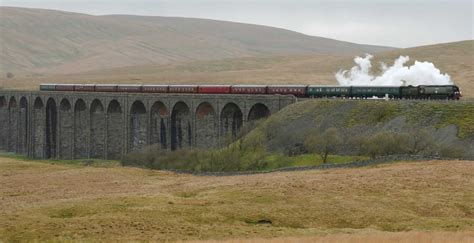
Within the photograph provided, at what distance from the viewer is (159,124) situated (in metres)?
89.4

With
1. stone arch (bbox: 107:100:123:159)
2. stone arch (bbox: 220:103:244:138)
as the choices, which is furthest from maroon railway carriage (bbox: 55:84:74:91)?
stone arch (bbox: 220:103:244:138)

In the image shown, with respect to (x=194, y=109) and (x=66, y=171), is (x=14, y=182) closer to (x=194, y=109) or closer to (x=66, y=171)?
(x=66, y=171)

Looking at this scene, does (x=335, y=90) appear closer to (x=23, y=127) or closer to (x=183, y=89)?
(x=183, y=89)

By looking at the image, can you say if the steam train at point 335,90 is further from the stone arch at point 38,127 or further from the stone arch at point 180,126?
the stone arch at point 38,127

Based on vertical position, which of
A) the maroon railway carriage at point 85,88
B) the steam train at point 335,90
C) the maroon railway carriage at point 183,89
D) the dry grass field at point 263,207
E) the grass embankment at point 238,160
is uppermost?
the maroon railway carriage at point 85,88

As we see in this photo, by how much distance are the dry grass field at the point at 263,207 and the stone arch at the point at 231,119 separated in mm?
24956

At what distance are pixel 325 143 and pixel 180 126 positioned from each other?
29.1 metres

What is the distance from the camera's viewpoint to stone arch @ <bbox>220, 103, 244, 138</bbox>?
8050 cm

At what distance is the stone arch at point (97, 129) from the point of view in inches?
3932

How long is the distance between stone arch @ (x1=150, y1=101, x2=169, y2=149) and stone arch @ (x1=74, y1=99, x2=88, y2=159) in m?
16.2

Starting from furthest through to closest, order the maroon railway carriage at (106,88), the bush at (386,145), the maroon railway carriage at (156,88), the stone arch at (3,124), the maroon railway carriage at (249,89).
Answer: the stone arch at (3,124), the maroon railway carriage at (106,88), the maroon railway carriage at (156,88), the maroon railway carriage at (249,89), the bush at (386,145)

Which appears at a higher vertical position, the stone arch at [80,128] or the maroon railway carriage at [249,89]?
the maroon railway carriage at [249,89]

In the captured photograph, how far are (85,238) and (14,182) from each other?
2838 cm

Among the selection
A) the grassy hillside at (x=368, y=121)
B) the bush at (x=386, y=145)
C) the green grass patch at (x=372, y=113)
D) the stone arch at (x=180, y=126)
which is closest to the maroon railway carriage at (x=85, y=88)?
the stone arch at (x=180, y=126)
